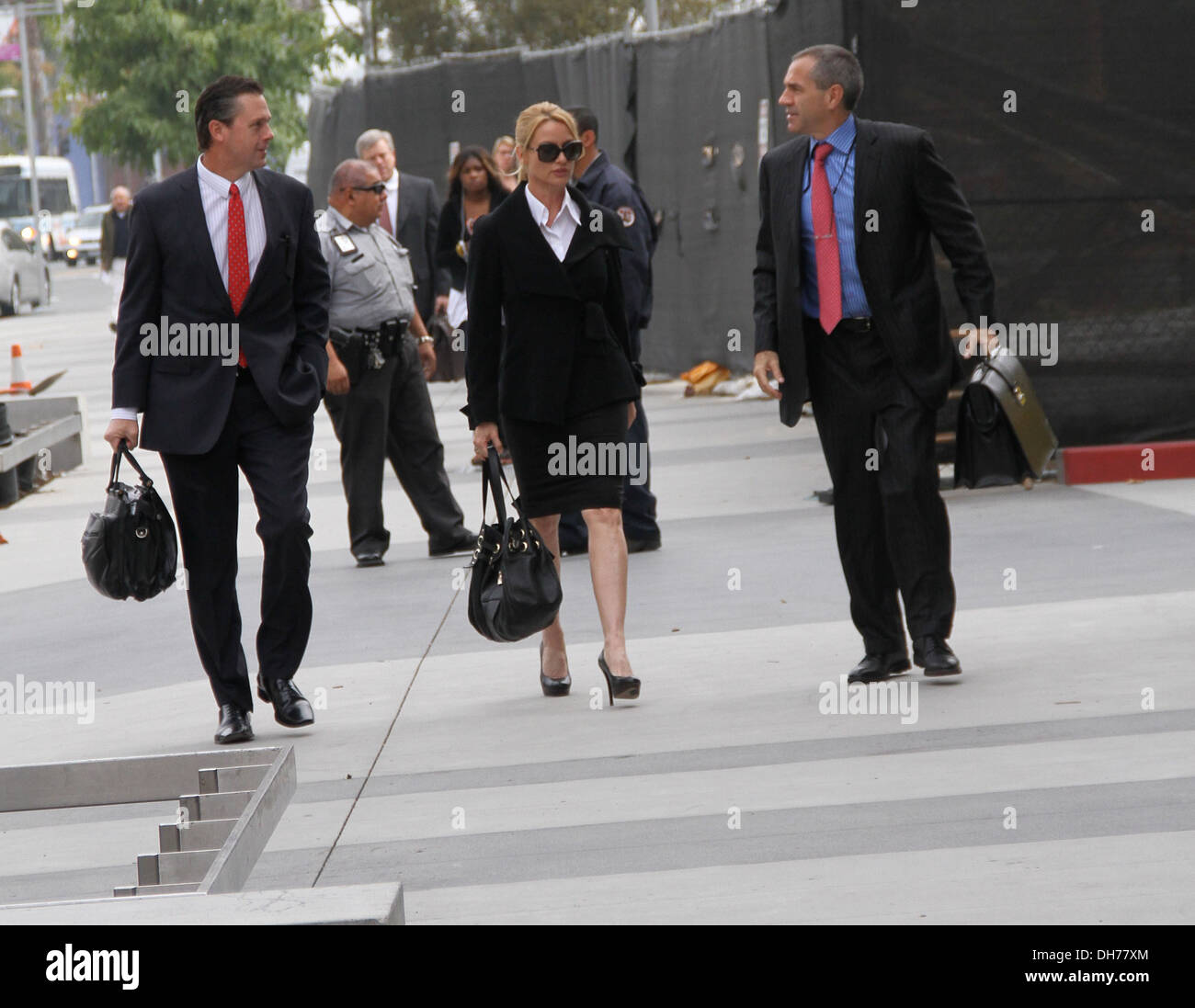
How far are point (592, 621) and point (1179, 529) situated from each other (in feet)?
9.17

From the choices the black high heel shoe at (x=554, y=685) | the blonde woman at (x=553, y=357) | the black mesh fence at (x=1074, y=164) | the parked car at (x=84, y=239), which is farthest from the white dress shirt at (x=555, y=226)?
the parked car at (x=84, y=239)

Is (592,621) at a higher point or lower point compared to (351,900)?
lower

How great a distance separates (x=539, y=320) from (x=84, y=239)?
6159 centimetres

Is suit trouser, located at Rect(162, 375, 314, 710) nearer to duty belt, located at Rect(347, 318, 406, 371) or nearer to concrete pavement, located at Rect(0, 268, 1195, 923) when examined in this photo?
concrete pavement, located at Rect(0, 268, 1195, 923)

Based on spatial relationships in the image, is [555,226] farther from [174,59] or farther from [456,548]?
[174,59]

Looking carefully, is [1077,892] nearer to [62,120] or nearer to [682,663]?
[682,663]

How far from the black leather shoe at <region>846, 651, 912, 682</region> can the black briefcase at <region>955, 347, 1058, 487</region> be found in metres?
0.67

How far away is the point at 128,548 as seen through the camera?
→ 5797mm

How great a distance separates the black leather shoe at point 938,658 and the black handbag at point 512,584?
1199 millimetres

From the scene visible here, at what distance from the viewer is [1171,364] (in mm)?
10484

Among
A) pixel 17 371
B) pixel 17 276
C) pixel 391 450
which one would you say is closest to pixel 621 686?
pixel 391 450

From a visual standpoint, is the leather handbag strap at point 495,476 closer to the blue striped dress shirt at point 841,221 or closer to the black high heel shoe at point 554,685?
the black high heel shoe at point 554,685

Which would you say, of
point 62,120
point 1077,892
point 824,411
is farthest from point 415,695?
point 62,120

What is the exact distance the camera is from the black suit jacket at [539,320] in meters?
6.32
